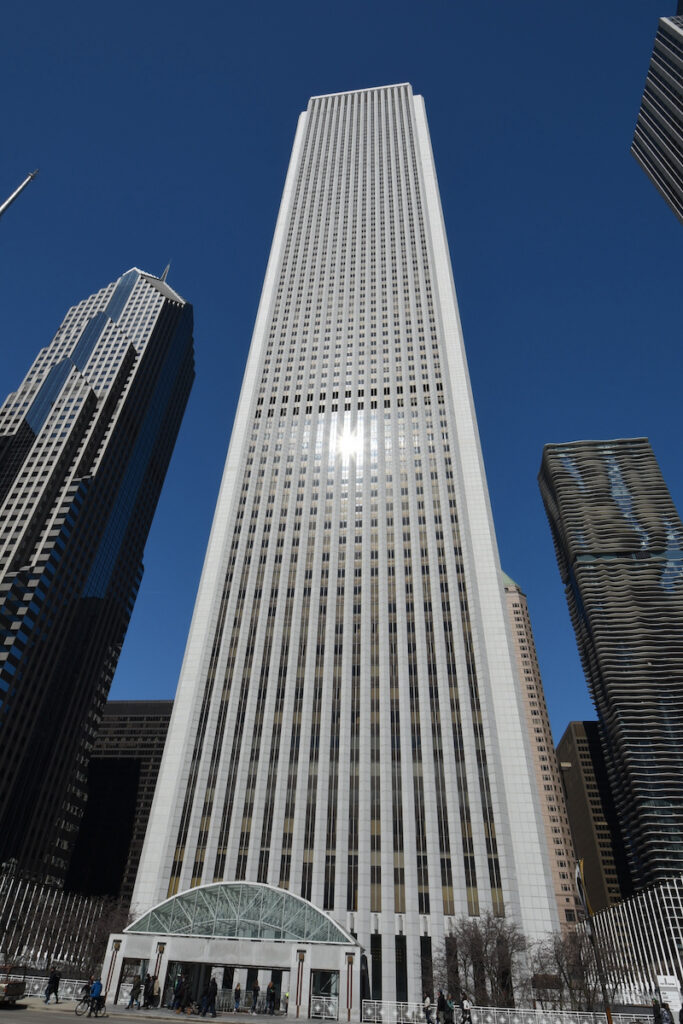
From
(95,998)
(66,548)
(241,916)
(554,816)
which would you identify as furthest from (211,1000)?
(554,816)

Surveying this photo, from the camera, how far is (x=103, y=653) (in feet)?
531

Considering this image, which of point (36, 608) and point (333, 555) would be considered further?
point (36, 608)

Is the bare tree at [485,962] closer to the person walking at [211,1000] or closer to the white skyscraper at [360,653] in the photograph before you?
the white skyscraper at [360,653]

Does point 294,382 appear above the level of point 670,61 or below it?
below

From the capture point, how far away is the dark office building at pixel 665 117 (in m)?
122

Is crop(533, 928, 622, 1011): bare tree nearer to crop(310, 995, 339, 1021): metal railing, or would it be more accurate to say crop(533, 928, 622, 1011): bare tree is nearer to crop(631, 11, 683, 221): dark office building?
crop(310, 995, 339, 1021): metal railing

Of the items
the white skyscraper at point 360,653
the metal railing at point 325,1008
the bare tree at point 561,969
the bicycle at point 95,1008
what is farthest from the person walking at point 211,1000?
the bare tree at point 561,969

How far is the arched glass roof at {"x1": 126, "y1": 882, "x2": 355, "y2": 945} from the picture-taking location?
49.4 metres

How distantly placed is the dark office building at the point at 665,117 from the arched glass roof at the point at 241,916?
133 metres

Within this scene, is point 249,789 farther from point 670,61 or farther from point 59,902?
point 670,61

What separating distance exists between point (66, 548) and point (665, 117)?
160473mm

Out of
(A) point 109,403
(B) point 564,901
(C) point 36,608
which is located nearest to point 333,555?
(C) point 36,608

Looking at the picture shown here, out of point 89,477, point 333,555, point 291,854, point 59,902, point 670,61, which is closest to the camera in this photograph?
point 291,854

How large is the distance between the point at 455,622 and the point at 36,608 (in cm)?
9400
